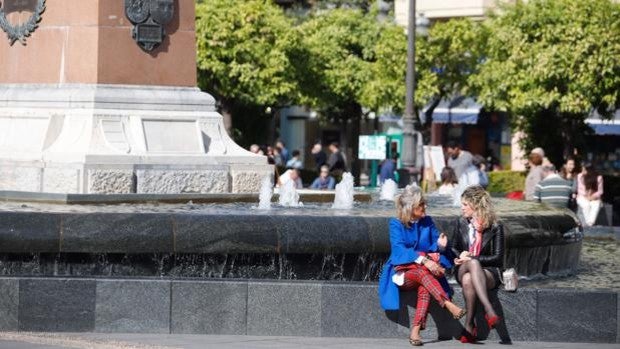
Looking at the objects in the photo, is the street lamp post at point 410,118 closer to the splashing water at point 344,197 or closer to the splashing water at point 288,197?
the splashing water at point 288,197

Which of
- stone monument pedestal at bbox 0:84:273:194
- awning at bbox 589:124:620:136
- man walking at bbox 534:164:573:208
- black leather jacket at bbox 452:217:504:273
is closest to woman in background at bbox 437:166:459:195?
man walking at bbox 534:164:573:208

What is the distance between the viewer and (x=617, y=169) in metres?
58.6

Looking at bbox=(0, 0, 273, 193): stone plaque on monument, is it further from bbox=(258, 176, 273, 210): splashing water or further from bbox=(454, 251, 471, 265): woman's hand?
bbox=(454, 251, 471, 265): woman's hand

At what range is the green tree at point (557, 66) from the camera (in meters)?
46.0

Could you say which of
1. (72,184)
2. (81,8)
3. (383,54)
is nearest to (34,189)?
(72,184)

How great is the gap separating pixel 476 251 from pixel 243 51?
123ft

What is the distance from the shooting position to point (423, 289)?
47.3ft

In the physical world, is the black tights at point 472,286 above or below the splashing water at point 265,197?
below

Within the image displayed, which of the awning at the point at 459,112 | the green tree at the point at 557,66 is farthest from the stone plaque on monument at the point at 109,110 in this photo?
the awning at the point at 459,112

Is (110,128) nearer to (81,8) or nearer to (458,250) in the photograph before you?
(81,8)

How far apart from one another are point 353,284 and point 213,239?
1236mm

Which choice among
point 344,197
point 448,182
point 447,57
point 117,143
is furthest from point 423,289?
point 447,57

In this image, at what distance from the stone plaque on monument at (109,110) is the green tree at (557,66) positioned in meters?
26.4

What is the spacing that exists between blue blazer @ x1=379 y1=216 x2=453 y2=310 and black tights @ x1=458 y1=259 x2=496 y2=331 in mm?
172
